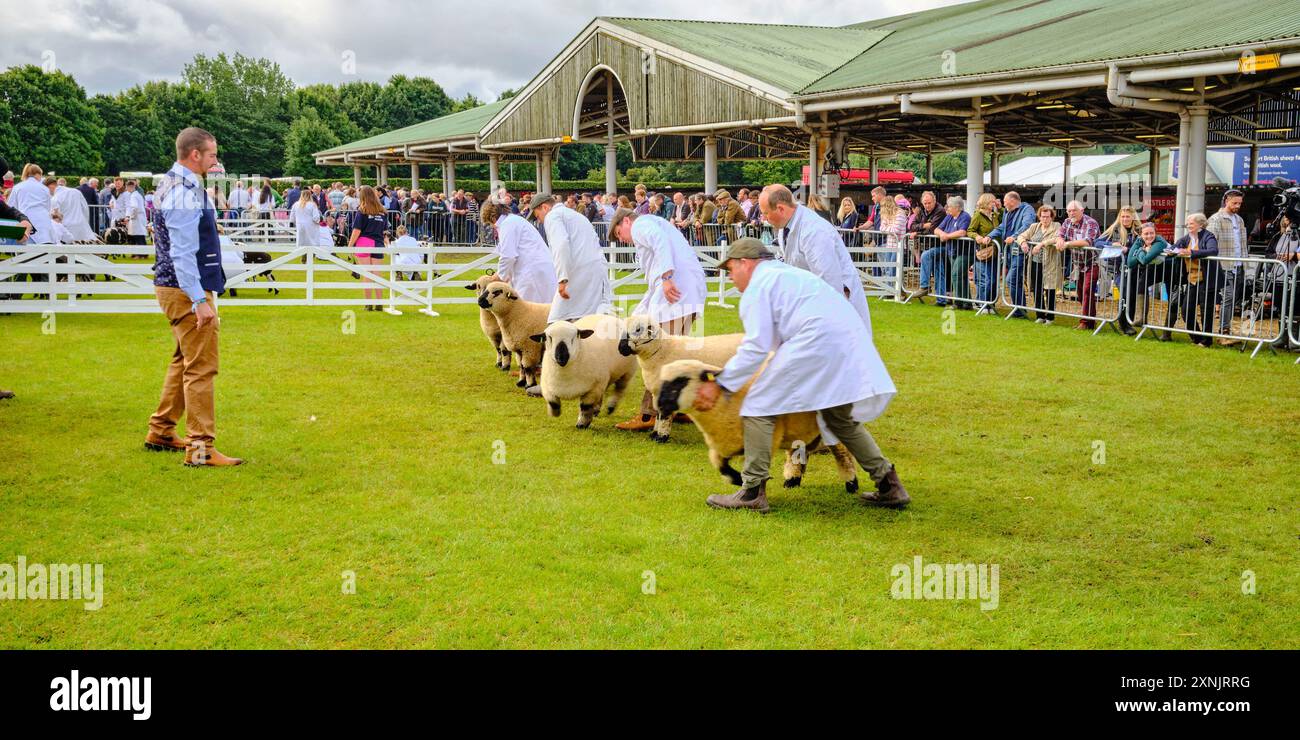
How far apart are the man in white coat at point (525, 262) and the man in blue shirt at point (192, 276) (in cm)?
446

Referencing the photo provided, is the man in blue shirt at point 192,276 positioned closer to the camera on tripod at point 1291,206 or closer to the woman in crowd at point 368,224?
the woman in crowd at point 368,224

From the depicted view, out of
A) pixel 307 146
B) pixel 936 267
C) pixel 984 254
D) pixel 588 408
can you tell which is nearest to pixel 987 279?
pixel 984 254

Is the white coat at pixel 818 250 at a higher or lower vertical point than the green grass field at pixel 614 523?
higher

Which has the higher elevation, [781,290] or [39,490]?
[781,290]

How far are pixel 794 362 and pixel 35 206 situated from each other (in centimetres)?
1633

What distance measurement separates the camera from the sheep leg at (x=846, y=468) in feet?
24.5

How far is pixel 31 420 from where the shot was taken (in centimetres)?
942

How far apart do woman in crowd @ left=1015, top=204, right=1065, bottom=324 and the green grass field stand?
462 centimetres

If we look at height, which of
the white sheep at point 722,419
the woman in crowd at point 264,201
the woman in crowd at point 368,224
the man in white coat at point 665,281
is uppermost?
the woman in crowd at point 264,201

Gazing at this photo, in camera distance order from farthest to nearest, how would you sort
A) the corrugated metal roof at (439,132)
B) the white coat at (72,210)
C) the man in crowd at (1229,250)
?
the corrugated metal roof at (439,132), the white coat at (72,210), the man in crowd at (1229,250)

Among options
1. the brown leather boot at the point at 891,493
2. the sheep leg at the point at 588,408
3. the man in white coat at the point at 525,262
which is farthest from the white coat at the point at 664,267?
the brown leather boot at the point at 891,493

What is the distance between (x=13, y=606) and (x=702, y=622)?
11.1 ft

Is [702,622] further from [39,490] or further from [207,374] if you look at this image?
[39,490]
